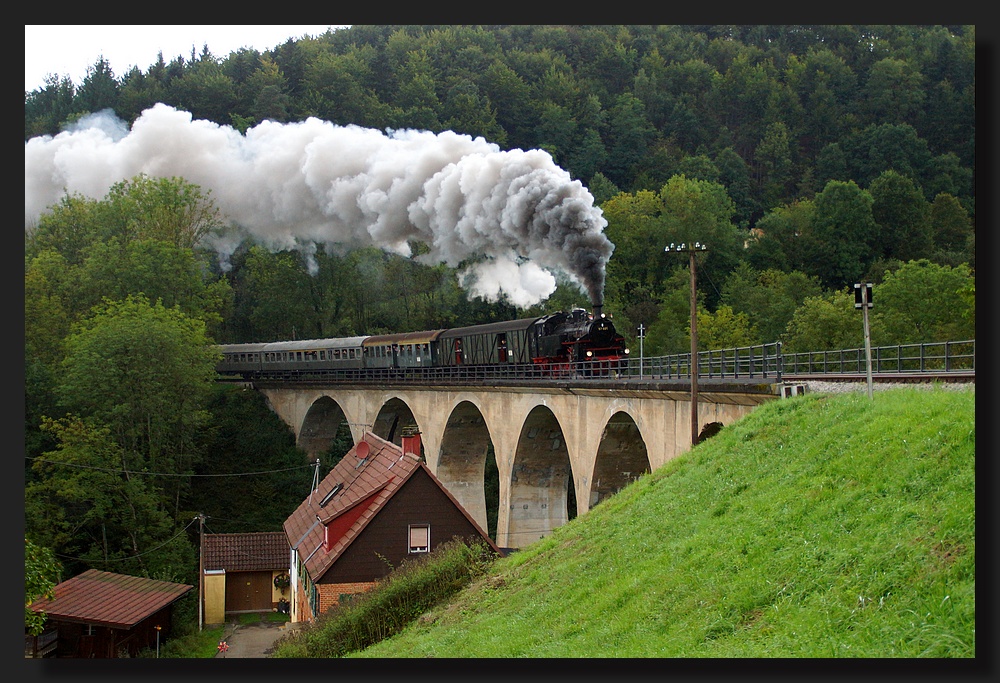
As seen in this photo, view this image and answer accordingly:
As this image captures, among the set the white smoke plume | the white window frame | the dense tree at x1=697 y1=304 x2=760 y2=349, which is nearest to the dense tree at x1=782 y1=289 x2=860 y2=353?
the dense tree at x1=697 y1=304 x2=760 y2=349

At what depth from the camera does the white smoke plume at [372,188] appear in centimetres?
3434

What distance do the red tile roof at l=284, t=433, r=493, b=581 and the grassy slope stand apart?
6332mm

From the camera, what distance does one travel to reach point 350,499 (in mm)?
25953

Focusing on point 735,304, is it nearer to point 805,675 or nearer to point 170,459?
point 170,459

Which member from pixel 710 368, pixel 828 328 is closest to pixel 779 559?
pixel 710 368

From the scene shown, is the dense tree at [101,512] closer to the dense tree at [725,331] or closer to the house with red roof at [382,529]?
the house with red roof at [382,529]

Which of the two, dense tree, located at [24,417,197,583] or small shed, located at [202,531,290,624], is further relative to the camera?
dense tree, located at [24,417,197,583]

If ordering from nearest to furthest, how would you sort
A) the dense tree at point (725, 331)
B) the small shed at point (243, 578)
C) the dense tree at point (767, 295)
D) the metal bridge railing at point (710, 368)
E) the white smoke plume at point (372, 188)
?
the metal bridge railing at point (710, 368)
the white smoke plume at point (372, 188)
the small shed at point (243, 578)
the dense tree at point (725, 331)
the dense tree at point (767, 295)

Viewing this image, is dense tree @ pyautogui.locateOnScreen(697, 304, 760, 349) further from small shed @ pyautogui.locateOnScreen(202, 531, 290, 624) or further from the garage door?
the garage door

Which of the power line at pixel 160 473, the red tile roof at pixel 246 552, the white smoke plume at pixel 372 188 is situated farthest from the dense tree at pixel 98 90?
the red tile roof at pixel 246 552

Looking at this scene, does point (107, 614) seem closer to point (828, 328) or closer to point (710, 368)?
point (710, 368)

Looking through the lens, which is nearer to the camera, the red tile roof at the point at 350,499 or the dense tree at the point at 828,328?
the red tile roof at the point at 350,499

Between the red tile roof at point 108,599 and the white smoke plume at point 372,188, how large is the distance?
12201 mm

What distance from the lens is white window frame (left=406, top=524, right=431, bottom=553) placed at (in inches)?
953
